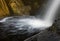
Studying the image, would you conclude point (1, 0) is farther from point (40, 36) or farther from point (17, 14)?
point (40, 36)

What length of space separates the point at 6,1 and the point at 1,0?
86.1 inches

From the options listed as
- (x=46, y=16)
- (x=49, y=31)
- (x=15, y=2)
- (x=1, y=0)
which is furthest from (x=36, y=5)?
(x=49, y=31)

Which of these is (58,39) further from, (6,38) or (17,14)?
(17,14)

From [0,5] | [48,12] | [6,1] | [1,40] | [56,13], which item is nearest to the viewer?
[1,40]

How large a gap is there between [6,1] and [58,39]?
2206 cm

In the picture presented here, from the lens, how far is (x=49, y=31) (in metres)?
6.43

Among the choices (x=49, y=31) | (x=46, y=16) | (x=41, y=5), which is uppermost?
(x=49, y=31)

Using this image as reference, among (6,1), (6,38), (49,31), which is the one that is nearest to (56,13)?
(6,1)

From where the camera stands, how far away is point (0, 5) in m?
24.4

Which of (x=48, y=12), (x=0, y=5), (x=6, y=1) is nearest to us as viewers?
(x=0, y=5)

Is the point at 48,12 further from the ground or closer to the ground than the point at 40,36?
closer to the ground

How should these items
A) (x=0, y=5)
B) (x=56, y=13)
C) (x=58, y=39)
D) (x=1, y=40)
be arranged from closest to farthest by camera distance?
(x=58, y=39) < (x=1, y=40) < (x=0, y=5) < (x=56, y=13)

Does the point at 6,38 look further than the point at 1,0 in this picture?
No

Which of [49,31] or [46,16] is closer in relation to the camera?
[49,31]
